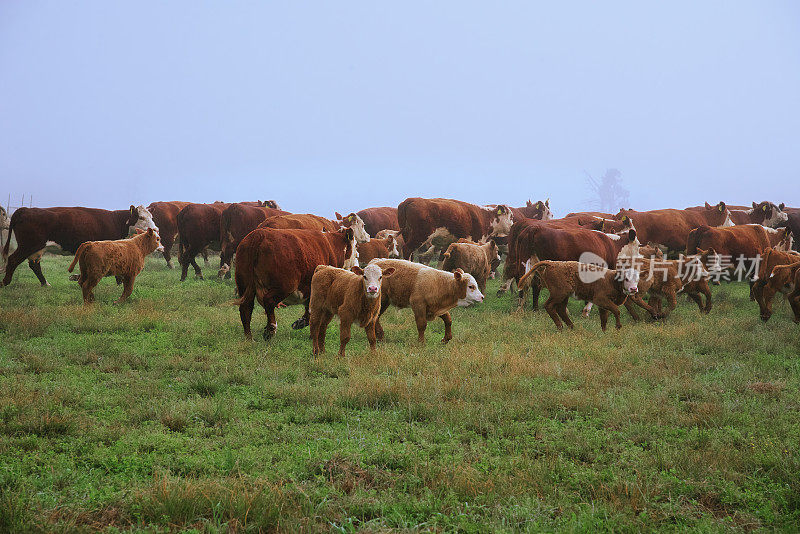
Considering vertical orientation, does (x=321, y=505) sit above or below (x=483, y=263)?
below

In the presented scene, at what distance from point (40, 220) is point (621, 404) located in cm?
1348

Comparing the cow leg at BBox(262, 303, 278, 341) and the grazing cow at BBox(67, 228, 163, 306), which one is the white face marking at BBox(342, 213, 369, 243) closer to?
the grazing cow at BBox(67, 228, 163, 306)

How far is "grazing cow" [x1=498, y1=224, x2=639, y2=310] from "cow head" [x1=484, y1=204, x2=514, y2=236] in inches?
218

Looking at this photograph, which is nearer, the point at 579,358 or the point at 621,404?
the point at 621,404

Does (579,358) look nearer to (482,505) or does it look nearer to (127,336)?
(482,505)

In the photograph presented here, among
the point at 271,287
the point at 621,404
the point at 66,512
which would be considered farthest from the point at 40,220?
the point at 621,404

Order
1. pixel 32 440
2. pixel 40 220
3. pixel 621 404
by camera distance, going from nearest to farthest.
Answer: pixel 32 440
pixel 621 404
pixel 40 220

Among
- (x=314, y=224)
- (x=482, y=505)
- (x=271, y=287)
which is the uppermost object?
(x=314, y=224)

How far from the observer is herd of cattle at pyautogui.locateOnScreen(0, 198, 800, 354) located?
9312 millimetres

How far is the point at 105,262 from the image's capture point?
449 inches

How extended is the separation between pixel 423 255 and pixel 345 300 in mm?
11068

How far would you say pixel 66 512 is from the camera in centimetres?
369

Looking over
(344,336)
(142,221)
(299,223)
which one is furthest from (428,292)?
(142,221)

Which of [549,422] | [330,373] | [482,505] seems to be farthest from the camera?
[330,373]
